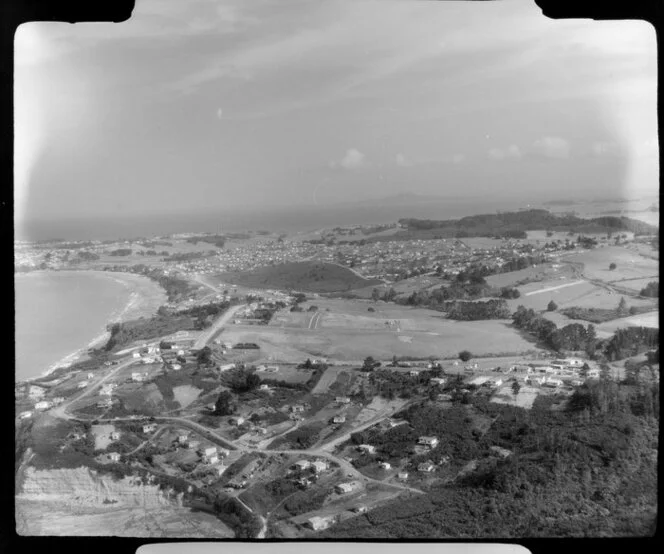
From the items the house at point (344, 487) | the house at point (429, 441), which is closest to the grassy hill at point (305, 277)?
the house at point (429, 441)

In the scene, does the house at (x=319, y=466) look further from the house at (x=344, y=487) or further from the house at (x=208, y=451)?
the house at (x=208, y=451)

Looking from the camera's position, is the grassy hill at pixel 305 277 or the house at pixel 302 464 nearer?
the house at pixel 302 464

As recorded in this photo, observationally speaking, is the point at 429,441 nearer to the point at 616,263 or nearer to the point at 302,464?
the point at 302,464

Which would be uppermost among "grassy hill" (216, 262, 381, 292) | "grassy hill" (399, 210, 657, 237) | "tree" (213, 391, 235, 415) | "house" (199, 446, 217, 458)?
"grassy hill" (399, 210, 657, 237)

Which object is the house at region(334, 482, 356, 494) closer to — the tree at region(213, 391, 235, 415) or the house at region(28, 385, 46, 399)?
the tree at region(213, 391, 235, 415)

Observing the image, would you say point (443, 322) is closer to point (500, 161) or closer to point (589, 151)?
point (500, 161)

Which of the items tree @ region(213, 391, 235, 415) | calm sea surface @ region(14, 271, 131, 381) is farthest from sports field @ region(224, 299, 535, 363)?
calm sea surface @ region(14, 271, 131, 381)

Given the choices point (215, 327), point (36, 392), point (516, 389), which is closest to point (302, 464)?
point (215, 327)
